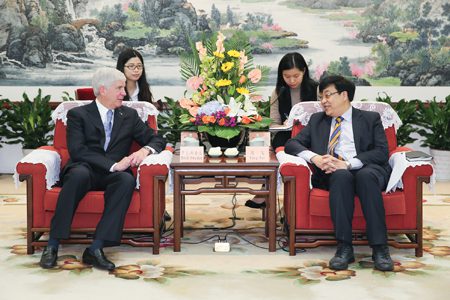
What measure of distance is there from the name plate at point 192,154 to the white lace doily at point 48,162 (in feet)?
2.89

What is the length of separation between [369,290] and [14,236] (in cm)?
→ 268

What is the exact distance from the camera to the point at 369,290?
14.1 feet

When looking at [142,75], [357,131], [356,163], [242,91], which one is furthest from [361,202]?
[142,75]

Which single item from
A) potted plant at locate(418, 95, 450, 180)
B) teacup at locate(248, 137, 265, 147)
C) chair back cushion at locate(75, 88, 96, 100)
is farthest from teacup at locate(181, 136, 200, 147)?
potted plant at locate(418, 95, 450, 180)

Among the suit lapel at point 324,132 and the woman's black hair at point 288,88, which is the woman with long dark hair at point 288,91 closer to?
the woman's black hair at point 288,88

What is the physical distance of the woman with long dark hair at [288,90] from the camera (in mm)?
6020

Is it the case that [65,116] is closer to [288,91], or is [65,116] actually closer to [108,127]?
[108,127]

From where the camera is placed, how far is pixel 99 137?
5.24m

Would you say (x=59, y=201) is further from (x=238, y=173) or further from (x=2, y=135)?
(x=2, y=135)

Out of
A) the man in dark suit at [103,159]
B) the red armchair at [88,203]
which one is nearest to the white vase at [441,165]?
the man in dark suit at [103,159]

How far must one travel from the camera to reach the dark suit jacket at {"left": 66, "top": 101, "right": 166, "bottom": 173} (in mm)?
5125

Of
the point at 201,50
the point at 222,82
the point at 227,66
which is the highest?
the point at 201,50

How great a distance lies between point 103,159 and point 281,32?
3.63 metres

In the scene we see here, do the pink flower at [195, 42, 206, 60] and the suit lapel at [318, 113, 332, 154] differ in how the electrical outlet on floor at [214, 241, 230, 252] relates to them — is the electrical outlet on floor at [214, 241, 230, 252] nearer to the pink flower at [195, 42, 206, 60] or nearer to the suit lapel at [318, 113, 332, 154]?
the suit lapel at [318, 113, 332, 154]
